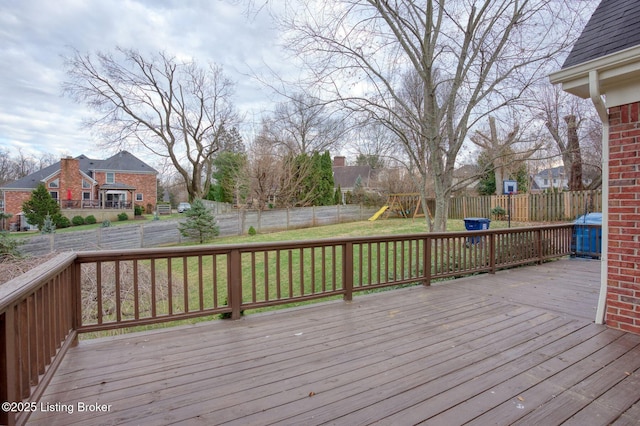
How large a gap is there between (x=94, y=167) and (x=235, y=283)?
3169 cm

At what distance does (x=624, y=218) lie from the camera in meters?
2.86

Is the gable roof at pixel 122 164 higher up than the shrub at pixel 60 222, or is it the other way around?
the gable roof at pixel 122 164

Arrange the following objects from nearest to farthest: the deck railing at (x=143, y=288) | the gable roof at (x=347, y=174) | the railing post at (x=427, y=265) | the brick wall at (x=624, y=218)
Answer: the deck railing at (x=143, y=288) → the brick wall at (x=624, y=218) → the railing post at (x=427, y=265) → the gable roof at (x=347, y=174)

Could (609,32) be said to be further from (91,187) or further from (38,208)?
(91,187)

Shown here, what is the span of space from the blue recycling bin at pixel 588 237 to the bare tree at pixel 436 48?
2748 mm

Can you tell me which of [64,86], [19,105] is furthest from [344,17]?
[19,105]

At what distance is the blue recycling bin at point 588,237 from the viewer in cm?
657

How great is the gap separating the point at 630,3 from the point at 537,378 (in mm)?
3471

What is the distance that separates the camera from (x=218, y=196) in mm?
23094

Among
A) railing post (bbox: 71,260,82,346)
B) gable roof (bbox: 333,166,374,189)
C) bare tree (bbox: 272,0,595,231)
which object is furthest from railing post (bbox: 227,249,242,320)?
gable roof (bbox: 333,166,374,189)

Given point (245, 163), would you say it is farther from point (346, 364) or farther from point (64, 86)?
point (346, 364)

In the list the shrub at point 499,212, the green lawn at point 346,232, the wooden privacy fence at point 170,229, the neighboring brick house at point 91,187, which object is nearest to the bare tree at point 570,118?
the shrub at point 499,212

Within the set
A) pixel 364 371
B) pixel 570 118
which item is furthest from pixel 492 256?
pixel 570 118

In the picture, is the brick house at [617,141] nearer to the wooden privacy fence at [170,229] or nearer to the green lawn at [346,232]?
the green lawn at [346,232]
